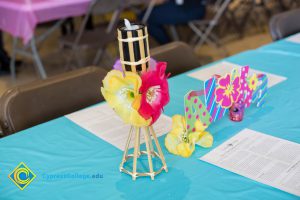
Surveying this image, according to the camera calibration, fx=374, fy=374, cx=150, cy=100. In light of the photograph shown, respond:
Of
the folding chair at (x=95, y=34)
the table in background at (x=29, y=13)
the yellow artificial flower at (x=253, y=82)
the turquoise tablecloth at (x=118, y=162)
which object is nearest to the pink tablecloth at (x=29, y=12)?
the table in background at (x=29, y=13)

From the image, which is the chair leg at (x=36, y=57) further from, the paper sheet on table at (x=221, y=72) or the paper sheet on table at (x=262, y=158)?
the paper sheet on table at (x=262, y=158)

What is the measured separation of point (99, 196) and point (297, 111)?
74cm

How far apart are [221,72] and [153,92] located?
33.2 inches

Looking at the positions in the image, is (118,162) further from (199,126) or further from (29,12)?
(29,12)

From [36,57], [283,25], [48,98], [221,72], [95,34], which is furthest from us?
[95,34]

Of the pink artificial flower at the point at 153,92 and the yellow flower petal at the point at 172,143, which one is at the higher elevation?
the pink artificial flower at the point at 153,92

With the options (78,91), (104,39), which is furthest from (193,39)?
(78,91)

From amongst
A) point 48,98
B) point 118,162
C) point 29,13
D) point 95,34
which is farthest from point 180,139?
point 95,34

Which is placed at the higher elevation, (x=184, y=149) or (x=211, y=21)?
(x=184, y=149)

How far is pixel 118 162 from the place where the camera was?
1043 mm

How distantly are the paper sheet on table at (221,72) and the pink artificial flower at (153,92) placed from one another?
75 cm

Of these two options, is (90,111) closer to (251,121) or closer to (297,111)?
(251,121)

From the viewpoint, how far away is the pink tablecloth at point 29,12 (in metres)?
2.81

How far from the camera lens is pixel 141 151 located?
1.07m
